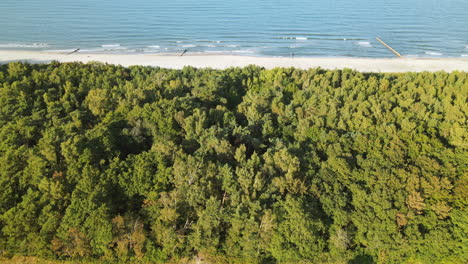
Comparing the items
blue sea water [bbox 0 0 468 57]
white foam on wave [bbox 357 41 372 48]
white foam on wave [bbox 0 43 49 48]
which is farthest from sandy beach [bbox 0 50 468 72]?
white foam on wave [bbox 357 41 372 48]

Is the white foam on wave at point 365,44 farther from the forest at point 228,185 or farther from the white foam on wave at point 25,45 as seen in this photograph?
the white foam on wave at point 25,45

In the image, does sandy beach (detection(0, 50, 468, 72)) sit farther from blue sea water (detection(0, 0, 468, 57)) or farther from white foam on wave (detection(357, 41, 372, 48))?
white foam on wave (detection(357, 41, 372, 48))

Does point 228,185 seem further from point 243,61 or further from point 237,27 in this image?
point 237,27

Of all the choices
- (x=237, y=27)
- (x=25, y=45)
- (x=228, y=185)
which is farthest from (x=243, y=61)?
(x=25, y=45)

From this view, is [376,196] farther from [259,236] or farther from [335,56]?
[335,56]

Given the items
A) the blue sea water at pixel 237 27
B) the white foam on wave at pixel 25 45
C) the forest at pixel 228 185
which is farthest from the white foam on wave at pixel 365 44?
the white foam on wave at pixel 25 45
